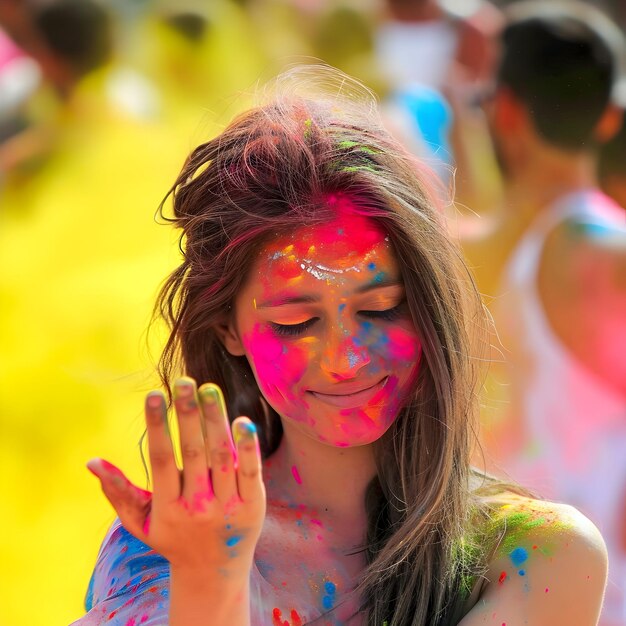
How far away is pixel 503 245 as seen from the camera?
3.31 metres

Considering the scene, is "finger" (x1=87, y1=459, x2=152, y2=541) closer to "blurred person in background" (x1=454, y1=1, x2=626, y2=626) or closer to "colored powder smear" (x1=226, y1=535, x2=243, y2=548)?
"colored powder smear" (x1=226, y1=535, x2=243, y2=548)

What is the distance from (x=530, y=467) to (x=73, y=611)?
1460 mm

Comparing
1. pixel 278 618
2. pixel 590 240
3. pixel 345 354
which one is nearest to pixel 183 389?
pixel 345 354

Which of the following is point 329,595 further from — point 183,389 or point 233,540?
point 183,389

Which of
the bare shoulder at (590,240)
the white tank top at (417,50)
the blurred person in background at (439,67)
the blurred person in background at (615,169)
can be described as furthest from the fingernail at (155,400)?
the white tank top at (417,50)

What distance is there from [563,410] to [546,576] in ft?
6.54

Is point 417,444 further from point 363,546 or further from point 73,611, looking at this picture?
point 73,611

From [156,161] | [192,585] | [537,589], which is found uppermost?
[156,161]

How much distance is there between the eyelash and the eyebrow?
3 centimetres

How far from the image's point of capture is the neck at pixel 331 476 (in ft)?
5.09

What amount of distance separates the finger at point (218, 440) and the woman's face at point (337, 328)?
34 centimetres

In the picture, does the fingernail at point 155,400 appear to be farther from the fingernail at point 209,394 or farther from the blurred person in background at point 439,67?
the blurred person in background at point 439,67

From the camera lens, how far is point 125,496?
1143mm

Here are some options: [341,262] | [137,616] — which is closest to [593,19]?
[341,262]
